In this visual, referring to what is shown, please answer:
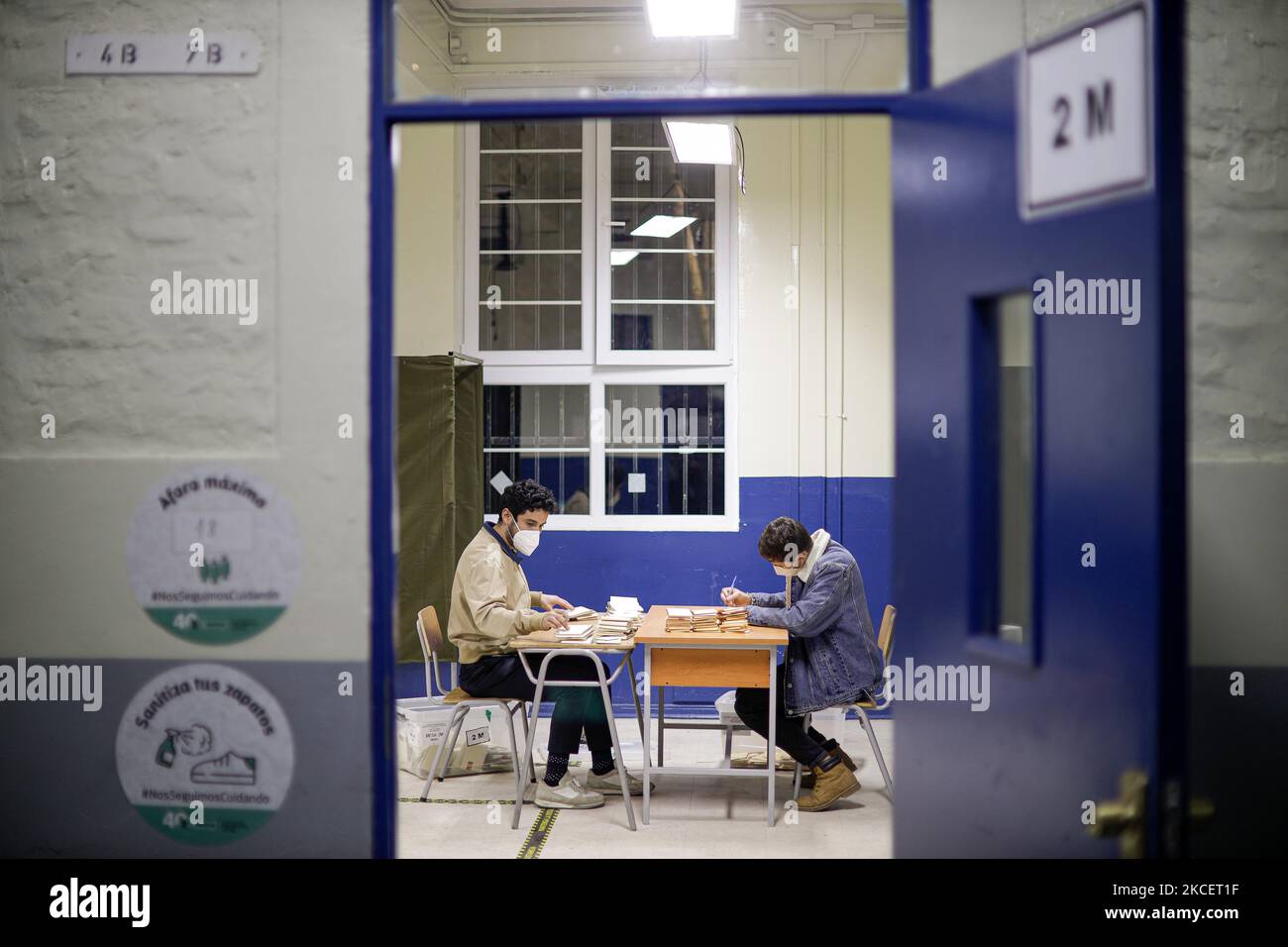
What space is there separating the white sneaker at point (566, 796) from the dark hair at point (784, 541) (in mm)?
1391

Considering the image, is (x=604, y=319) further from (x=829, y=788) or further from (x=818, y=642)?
(x=829, y=788)

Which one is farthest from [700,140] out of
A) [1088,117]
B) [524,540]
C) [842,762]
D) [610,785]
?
[1088,117]

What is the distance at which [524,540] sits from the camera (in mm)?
4820

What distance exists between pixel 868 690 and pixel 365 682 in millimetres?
2672

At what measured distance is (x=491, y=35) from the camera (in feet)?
21.3

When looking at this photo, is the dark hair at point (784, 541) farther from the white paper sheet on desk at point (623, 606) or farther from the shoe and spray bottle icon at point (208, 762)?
the shoe and spray bottle icon at point (208, 762)

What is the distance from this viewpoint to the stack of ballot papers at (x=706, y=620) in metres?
4.70

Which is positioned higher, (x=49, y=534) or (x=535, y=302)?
(x=535, y=302)

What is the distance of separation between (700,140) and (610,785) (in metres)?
3.37

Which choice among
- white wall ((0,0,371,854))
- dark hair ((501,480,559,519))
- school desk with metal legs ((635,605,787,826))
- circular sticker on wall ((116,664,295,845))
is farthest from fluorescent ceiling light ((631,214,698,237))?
circular sticker on wall ((116,664,295,845))
